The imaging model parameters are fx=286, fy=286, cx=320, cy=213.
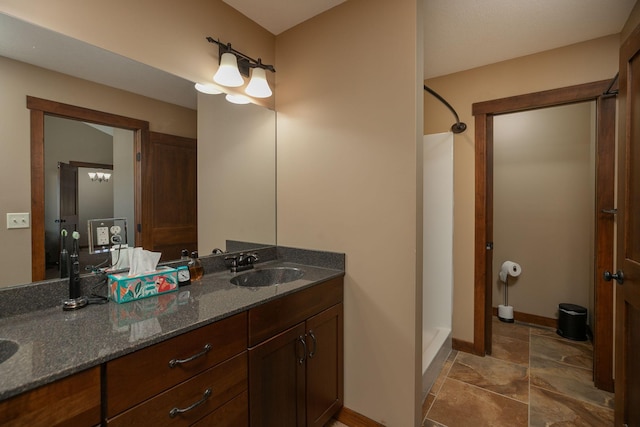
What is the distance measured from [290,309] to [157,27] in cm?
157

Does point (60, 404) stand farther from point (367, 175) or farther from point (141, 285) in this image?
point (367, 175)

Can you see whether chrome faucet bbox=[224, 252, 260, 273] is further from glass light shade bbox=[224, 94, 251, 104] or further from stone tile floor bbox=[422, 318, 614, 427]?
stone tile floor bbox=[422, 318, 614, 427]

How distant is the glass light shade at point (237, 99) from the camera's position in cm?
185

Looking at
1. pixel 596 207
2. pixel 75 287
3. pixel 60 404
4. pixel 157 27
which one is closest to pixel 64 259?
pixel 75 287

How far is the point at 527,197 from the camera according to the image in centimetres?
315

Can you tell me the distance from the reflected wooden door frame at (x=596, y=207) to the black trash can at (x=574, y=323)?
796 mm

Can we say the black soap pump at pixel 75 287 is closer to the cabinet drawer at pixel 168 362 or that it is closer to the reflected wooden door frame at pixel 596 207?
the cabinet drawer at pixel 168 362

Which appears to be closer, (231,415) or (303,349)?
(231,415)

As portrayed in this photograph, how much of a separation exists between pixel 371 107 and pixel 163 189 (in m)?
1.27

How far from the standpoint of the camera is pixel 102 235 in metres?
1.33

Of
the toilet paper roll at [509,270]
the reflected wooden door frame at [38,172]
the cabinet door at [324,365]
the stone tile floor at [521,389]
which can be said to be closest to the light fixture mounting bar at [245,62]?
the reflected wooden door frame at [38,172]

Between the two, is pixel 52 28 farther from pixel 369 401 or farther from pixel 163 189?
pixel 369 401

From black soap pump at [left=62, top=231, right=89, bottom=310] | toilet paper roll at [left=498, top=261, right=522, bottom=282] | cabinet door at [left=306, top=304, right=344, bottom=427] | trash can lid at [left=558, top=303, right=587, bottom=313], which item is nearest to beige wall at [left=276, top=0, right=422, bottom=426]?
cabinet door at [left=306, top=304, right=344, bottom=427]

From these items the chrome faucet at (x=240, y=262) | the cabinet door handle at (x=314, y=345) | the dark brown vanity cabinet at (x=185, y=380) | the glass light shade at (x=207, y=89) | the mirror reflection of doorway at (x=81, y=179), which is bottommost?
the cabinet door handle at (x=314, y=345)
